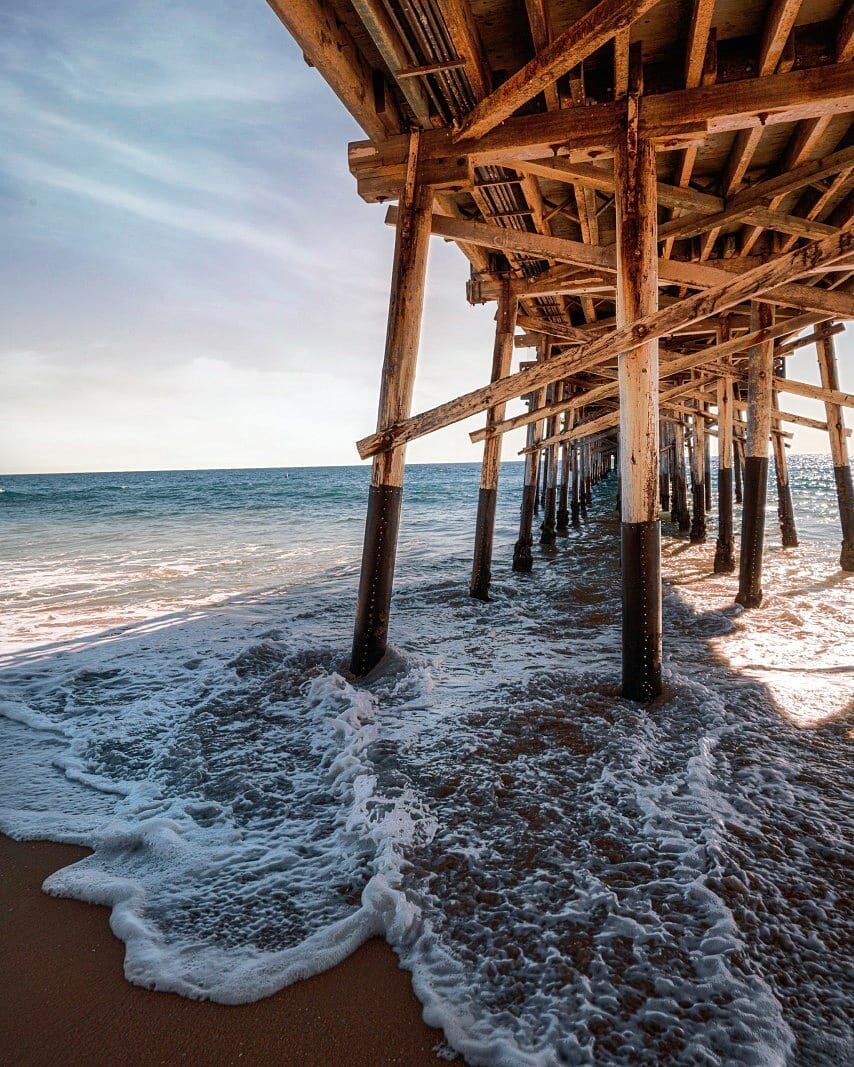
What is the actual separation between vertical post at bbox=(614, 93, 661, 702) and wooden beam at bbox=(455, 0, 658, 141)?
2.41 feet

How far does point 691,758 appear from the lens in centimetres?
276

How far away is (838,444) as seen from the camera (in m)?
7.89

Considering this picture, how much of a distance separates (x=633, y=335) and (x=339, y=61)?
256cm

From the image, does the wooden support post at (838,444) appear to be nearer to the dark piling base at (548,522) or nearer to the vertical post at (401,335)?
the dark piling base at (548,522)

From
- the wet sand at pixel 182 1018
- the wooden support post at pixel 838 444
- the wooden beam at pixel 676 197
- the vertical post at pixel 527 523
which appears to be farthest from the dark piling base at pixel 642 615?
the wooden support post at pixel 838 444

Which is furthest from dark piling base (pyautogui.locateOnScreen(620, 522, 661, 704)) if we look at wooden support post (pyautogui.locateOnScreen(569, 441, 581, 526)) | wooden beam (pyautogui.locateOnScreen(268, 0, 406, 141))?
wooden support post (pyautogui.locateOnScreen(569, 441, 581, 526))

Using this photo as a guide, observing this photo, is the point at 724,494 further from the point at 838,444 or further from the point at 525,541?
the point at 525,541

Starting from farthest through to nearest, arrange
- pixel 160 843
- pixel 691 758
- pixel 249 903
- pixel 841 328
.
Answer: pixel 841 328 → pixel 691 758 → pixel 160 843 → pixel 249 903

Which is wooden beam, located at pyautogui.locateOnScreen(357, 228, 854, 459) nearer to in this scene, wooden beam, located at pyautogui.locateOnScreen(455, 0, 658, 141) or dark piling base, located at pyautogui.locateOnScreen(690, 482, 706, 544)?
wooden beam, located at pyautogui.locateOnScreen(455, 0, 658, 141)

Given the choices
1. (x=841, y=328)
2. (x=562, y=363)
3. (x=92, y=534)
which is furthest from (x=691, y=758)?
(x=92, y=534)

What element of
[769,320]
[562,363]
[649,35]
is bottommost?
[562,363]

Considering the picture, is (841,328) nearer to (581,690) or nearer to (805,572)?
(805,572)

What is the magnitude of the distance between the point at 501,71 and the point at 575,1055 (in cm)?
532

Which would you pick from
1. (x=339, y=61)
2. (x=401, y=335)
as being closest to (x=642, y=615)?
(x=401, y=335)
